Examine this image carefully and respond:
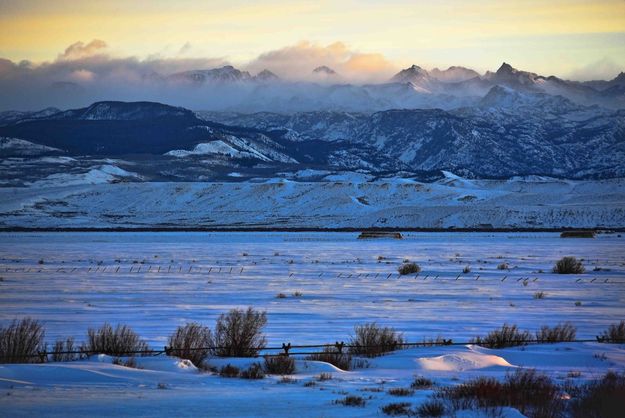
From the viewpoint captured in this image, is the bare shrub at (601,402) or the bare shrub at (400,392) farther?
the bare shrub at (400,392)

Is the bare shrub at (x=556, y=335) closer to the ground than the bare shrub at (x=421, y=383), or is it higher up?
higher up

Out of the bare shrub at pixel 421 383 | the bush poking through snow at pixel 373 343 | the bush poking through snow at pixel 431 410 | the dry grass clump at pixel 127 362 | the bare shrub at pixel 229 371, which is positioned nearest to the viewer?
the bush poking through snow at pixel 431 410

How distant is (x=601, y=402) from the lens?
1091 cm

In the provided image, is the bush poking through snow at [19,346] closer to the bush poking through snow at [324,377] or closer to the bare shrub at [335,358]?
the bare shrub at [335,358]

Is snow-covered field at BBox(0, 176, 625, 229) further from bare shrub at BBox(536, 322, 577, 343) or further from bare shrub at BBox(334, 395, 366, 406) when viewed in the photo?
bare shrub at BBox(334, 395, 366, 406)

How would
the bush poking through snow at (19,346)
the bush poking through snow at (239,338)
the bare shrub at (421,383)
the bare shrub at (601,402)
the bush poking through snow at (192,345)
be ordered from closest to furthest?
the bare shrub at (601,402) → the bare shrub at (421,383) → the bush poking through snow at (19,346) → the bush poking through snow at (192,345) → the bush poking through snow at (239,338)

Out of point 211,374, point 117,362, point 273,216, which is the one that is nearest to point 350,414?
point 211,374

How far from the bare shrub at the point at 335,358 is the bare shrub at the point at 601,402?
4.81 metres

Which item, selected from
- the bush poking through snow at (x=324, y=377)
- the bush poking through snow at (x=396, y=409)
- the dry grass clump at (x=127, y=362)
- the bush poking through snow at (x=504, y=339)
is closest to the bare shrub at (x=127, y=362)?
the dry grass clump at (x=127, y=362)

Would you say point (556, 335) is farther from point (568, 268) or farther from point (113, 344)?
point (568, 268)

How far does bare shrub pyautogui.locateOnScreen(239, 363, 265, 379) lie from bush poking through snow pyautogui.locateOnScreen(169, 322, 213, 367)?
116cm

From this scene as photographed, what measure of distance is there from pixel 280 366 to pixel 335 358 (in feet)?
5.22

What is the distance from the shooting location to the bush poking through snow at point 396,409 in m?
11.0

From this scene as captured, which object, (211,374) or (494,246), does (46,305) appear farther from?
(494,246)
